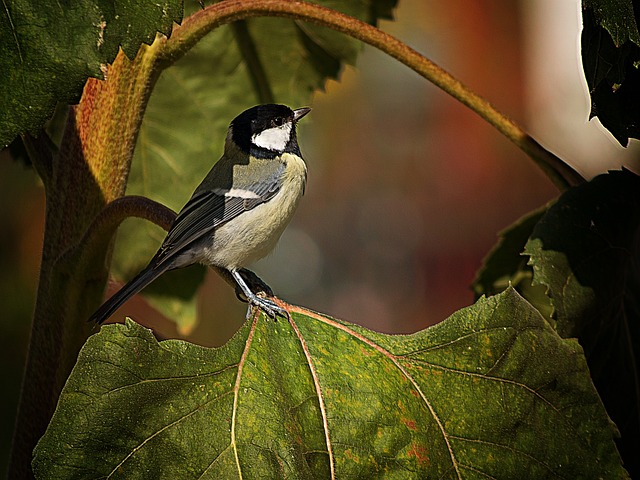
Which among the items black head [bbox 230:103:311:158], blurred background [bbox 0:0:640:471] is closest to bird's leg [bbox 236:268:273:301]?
black head [bbox 230:103:311:158]

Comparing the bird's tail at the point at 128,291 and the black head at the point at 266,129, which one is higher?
the black head at the point at 266,129

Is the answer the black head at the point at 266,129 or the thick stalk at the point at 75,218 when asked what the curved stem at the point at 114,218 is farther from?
the black head at the point at 266,129

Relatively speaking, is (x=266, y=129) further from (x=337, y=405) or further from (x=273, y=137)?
(x=337, y=405)

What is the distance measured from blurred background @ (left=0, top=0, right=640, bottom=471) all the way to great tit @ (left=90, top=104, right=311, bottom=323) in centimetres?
267

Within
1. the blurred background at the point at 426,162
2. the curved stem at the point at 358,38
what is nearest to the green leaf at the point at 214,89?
the curved stem at the point at 358,38

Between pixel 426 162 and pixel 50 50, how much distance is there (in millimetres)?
3651

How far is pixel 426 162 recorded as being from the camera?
4090 millimetres

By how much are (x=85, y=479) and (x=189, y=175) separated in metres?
0.49

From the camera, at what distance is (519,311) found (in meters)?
0.60

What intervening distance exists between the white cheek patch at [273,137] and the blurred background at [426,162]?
2.64 meters

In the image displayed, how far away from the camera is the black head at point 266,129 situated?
0.94 meters

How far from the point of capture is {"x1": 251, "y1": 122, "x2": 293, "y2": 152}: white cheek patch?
1.01 meters

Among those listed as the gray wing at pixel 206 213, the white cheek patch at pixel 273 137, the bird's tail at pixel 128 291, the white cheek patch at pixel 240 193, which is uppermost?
the white cheek patch at pixel 273 137

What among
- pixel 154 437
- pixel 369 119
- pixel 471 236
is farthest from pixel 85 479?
pixel 369 119
